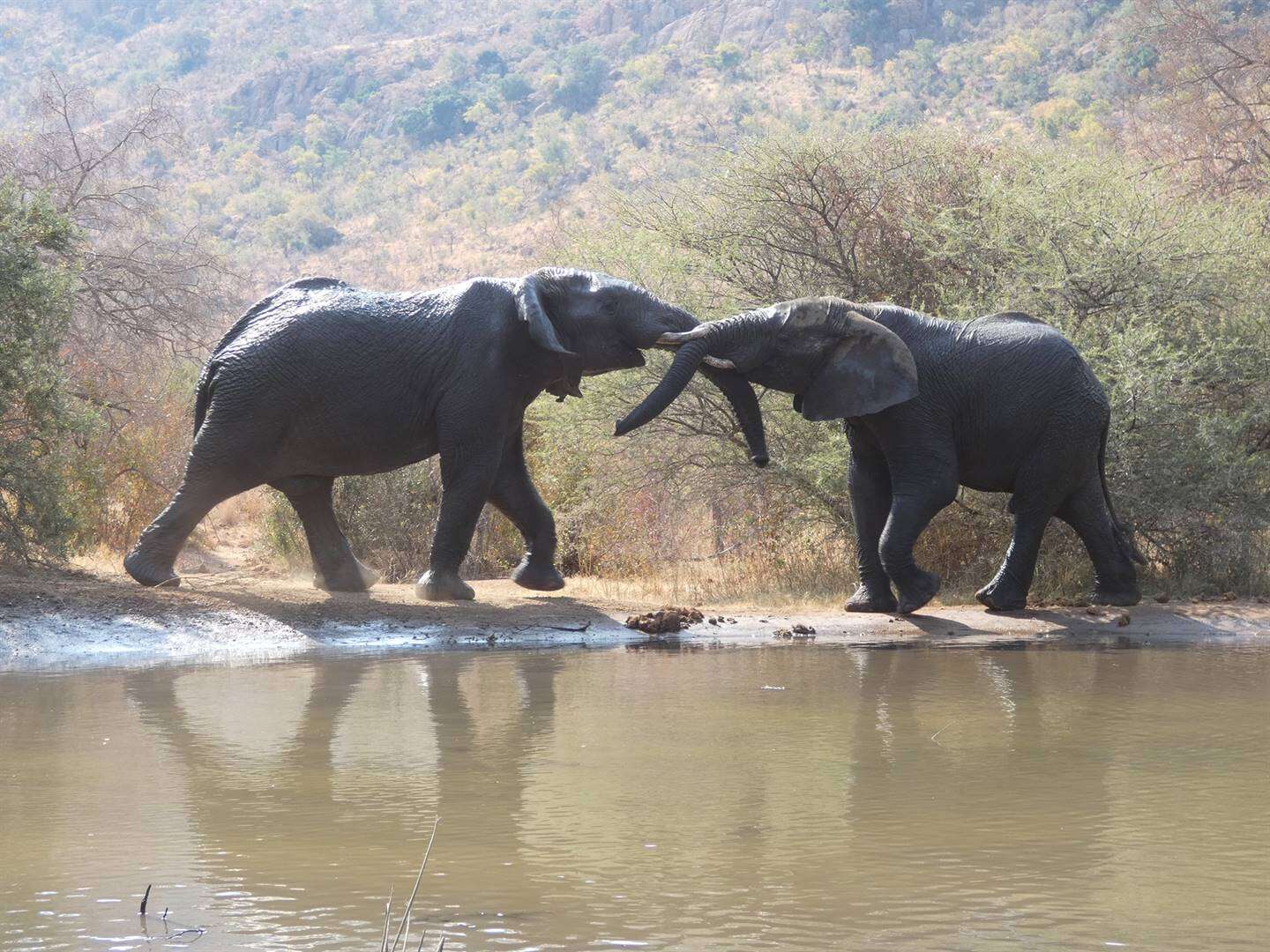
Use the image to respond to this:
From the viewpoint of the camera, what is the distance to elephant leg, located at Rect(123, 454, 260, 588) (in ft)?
39.0

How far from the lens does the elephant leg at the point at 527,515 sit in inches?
505

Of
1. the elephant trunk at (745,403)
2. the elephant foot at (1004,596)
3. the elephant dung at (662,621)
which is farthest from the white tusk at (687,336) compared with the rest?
the elephant foot at (1004,596)

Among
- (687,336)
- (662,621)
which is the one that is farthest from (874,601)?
(687,336)

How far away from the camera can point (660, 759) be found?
7.16 metres

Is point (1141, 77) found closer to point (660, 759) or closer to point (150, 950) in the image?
point (660, 759)

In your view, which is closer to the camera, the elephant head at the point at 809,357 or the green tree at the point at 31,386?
the elephant head at the point at 809,357

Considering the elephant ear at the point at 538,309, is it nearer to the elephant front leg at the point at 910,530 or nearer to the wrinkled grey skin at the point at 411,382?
the wrinkled grey skin at the point at 411,382

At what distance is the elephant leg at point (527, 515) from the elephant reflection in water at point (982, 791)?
3766mm

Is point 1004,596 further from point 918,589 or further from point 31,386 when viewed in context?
point 31,386

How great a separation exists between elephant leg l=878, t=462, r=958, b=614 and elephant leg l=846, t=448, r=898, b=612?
0.38 meters

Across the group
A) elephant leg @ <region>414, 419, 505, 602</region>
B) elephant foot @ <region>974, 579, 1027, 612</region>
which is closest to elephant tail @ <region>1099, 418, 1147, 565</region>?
elephant foot @ <region>974, 579, 1027, 612</region>

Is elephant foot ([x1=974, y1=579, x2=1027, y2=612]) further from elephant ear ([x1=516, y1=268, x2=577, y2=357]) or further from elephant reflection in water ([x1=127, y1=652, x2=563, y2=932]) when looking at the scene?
elephant reflection in water ([x1=127, y1=652, x2=563, y2=932])

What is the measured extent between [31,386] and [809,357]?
609 cm

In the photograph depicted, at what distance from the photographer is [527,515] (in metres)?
12.9
